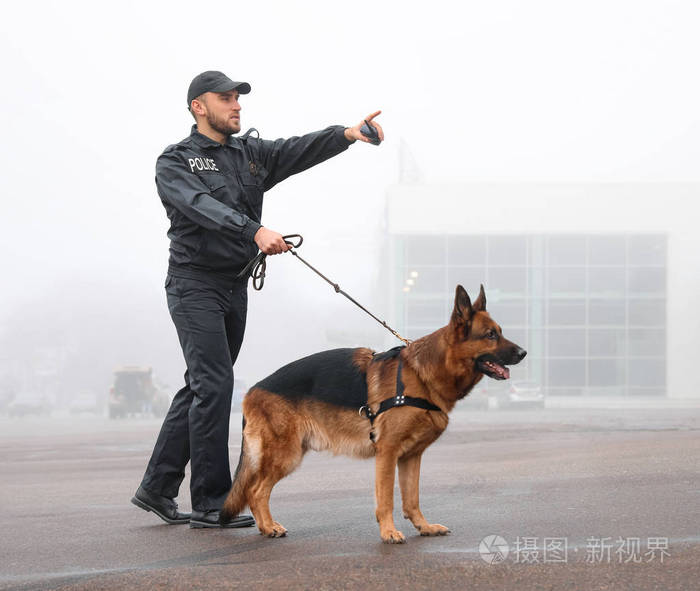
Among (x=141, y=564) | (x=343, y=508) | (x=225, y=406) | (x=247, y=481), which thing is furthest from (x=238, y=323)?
(x=141, y=564)

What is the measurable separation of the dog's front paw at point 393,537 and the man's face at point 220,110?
7.96ft

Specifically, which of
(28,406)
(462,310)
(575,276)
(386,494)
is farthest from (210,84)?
(575,276)

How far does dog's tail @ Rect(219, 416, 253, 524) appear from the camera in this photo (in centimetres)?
489

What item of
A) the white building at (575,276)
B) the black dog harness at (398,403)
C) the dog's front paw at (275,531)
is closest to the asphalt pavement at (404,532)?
the dog's front paw at (275,531)

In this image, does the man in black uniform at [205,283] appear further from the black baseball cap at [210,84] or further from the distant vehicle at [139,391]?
the distant vehicle at [139,391]

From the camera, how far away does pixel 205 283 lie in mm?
5168

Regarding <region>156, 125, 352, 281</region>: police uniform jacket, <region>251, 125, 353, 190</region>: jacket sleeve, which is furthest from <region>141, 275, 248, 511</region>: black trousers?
<region>251, 125, 353, 190</region>: jacket sleeve

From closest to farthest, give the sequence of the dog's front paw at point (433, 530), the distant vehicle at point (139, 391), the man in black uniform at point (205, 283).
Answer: the dog's front paw at point (433, 530), the man in black uniform at point (205, 283), the distant vehicle at point (139, 391)

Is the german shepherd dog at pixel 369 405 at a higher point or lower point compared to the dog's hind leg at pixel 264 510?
higher

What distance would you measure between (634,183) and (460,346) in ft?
170

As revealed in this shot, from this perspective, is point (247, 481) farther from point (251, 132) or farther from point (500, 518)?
point (251, 132)

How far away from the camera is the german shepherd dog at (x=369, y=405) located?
15.3 ft

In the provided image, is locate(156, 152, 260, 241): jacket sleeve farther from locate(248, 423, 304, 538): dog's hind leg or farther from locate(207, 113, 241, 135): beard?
locate(248, 423, 304, 538): dog's hind leg

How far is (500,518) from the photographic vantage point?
5.03m
